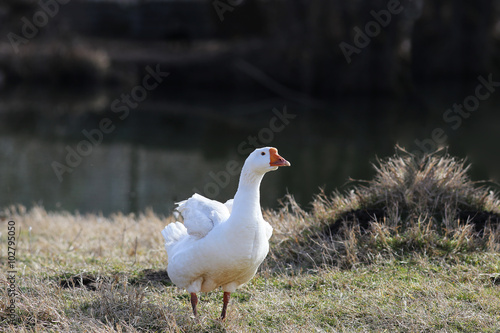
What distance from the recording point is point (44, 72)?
2675 centimetres

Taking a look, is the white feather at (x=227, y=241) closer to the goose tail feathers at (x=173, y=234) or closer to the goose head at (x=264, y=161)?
the goose head at (x=264, y=161)

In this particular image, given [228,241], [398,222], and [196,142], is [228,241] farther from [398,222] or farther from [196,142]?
[196,142]

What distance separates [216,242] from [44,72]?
80.4 feet

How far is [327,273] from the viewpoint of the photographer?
561 centimetres

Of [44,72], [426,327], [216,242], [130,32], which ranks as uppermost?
[130,32]

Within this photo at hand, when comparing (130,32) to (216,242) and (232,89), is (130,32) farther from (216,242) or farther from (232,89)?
(216,242)

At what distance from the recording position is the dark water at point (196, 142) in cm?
1322

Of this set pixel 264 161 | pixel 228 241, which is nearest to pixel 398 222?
pixel 264 161

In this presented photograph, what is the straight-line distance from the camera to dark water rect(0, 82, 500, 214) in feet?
43.4

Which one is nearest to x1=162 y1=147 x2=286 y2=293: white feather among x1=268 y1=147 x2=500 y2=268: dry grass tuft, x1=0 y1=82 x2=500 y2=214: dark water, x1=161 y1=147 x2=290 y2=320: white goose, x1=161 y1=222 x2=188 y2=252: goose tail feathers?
x1=161 y1=147 x2=290 y2=320: white goose

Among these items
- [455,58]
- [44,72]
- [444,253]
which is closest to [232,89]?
[44,72]

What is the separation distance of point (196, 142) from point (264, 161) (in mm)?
14003

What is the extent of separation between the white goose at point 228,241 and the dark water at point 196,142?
695 centimetres

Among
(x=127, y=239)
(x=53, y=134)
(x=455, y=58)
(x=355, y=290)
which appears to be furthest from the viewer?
(x=455, y=58)
